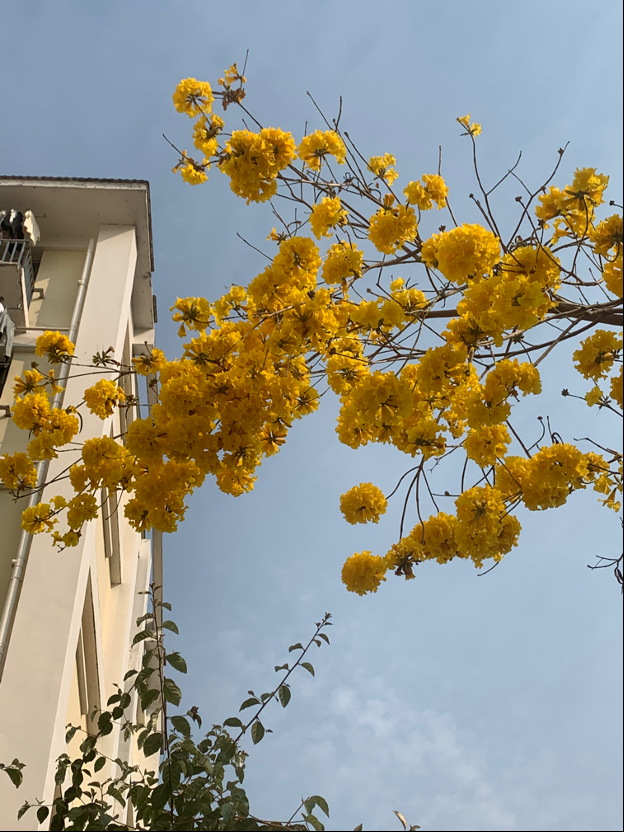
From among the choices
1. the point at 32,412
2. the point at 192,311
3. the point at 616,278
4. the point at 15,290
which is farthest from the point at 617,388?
the point at 15,290

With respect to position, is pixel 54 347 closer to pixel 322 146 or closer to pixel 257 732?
pixel 322 146

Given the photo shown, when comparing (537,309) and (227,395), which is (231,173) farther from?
(537,309)

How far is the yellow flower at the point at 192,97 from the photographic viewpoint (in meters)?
3.24

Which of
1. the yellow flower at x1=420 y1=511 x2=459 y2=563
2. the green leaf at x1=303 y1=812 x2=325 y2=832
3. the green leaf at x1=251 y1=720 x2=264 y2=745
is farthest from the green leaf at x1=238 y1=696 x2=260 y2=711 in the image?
the yellow flower at x1=420 y1=511 x2=459 y2=563

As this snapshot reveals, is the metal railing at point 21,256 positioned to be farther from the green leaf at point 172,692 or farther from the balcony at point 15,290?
the green leaf at point 172,692

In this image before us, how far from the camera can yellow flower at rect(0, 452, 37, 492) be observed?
3.05 metres

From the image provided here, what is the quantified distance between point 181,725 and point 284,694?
49 centimetres

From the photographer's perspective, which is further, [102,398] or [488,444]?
[102,398]

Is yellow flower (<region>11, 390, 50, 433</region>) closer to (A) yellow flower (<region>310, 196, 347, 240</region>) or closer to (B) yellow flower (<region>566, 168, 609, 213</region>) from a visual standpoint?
(A) yellow flower (<region>310, 196, 347, 240</region>)

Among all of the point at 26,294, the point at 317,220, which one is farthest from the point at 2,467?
the point at 26,294

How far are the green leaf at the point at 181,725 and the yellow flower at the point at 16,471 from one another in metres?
1.37

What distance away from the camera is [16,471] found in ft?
10.1

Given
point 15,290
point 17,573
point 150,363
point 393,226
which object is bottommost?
point 150,363

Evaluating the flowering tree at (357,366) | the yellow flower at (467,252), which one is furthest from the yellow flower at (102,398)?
the yellow flower at (467,252)
